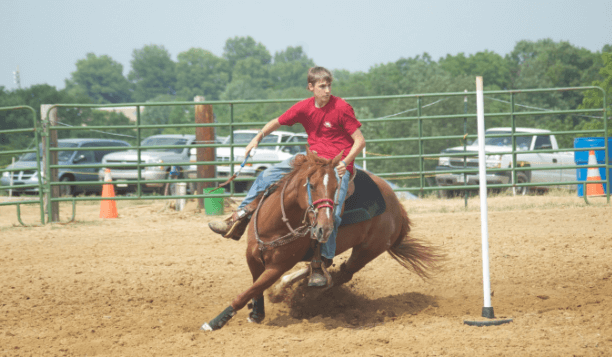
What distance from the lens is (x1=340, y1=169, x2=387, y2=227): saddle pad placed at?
4.71 m

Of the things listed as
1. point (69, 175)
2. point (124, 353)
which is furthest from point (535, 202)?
point (69, 175)

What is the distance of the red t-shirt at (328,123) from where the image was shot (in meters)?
4.46

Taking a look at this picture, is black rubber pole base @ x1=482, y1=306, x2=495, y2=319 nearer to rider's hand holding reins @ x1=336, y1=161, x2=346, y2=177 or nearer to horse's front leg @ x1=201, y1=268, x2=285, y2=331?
rider's hand holding reins @ x1=336, y1=161, x2=346, y2=177

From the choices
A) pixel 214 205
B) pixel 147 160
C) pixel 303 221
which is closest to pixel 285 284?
pixel 303 221

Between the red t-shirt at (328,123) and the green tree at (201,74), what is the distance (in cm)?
10270

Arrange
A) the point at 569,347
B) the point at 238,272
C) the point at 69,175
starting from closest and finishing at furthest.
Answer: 1. the point at 569,347
2. the point at 238,272
3. the point at 69,175

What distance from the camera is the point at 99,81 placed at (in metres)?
110

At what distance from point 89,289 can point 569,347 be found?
14.1 ft

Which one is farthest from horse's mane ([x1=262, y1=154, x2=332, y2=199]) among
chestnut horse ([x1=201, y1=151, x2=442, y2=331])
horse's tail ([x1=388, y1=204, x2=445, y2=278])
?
horse's tail ([x1=388, y1=204, x2=445, y2=278])

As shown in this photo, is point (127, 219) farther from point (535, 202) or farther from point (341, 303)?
point (535, 202)

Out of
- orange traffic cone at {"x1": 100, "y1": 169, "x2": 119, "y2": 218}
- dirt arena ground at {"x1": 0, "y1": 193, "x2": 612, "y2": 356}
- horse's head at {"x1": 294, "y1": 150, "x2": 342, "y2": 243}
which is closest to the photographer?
dirt arena ground at {"x1": 0, "y1": 193, "x2": 612, "y2": 356}

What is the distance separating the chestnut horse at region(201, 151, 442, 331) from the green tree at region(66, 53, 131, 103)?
355 ft

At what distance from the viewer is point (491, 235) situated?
7547 mm

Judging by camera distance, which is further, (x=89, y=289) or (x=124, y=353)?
(x=89, y=289)
